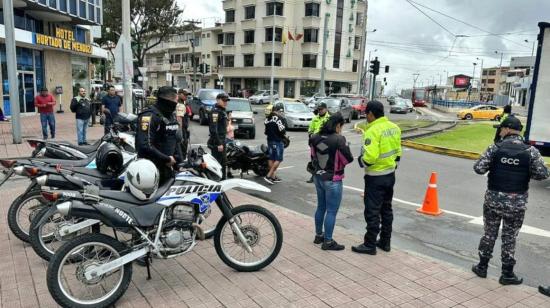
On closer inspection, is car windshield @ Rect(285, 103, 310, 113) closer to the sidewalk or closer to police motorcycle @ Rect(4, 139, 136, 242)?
police motorcycle @ Rect(4, 139, 136, 242)

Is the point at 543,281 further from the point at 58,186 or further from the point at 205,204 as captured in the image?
the point at 58,186

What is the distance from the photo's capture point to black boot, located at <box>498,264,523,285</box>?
15.7 feet

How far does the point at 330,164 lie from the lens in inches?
211

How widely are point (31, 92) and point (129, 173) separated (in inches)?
916

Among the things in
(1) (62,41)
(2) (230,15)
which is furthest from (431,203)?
(2) (230,15)

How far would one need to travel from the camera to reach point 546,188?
10.1 metres

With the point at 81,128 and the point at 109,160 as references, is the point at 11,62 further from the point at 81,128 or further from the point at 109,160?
the point at 109,160

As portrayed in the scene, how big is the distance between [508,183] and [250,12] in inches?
2327

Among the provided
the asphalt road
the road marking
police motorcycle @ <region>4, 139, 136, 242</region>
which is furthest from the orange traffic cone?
police motorcycle @ <region>4, 139, 136, 242</region>

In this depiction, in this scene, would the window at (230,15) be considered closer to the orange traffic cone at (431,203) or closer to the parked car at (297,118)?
the parked car at (297,118)

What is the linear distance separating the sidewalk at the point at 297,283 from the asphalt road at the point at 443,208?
2.70 ft

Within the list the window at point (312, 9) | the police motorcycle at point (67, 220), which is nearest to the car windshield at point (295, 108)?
the police motorcycle at point (67, 220)

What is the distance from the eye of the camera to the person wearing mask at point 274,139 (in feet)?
32.1

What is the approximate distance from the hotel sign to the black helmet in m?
20.8
